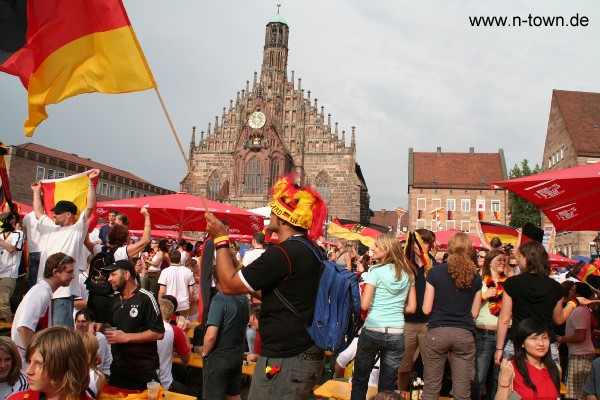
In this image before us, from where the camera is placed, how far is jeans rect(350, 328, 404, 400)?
5098 mm

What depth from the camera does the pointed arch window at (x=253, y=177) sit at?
51281 millimetres

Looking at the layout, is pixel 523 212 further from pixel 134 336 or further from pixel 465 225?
pixel 134 336

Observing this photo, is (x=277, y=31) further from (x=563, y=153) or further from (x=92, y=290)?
(x=92, y=290)

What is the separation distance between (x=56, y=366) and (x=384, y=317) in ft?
10.7

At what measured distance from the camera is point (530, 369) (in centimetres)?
Result: 398

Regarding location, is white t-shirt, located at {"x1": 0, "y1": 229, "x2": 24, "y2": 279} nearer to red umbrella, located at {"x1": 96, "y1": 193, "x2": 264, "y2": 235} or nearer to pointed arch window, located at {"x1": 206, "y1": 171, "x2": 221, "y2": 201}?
red umbrella, located at {"x1": 96, "y1": 193, "x2": 264, "y2": 235}

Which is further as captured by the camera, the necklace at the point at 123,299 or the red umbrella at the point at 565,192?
the red umbrella at the point at 565,192

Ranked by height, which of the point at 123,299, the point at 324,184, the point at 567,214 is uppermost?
the point at 324,184

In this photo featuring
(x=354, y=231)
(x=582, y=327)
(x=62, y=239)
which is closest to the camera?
(x=62, y=239)

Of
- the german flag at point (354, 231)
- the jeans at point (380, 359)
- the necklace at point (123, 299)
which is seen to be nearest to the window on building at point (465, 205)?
the german flag at point (354, 231)

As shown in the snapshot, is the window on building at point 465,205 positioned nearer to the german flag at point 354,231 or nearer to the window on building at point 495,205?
the window on building at point 495,205

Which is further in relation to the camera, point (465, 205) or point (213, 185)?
point (465, 205)

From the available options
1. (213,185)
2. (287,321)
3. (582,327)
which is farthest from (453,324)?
(213,185)

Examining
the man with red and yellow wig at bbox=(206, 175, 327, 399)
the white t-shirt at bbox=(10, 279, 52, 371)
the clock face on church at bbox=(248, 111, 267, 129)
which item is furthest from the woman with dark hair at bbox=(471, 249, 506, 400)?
the clock face on church at bbox=(248, 111, 267, 129)
